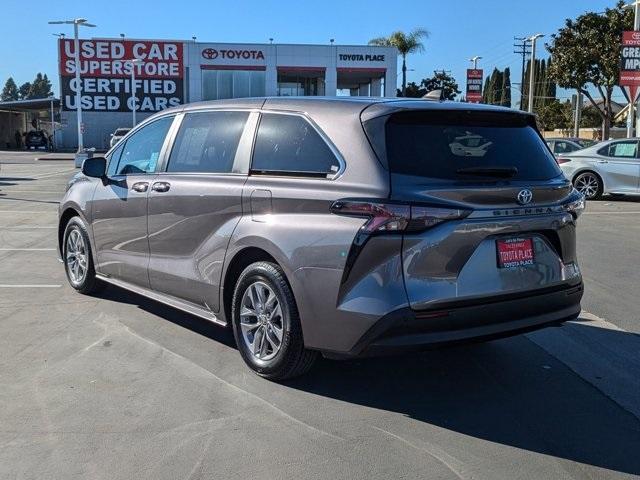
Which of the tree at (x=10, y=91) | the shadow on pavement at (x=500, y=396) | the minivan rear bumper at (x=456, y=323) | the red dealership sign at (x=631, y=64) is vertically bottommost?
the shadow on pavement at (x=500, y=396)

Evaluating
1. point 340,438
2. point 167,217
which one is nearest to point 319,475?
point 340,438

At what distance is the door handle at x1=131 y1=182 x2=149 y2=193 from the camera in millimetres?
5621

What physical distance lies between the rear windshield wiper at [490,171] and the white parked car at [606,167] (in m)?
12.7

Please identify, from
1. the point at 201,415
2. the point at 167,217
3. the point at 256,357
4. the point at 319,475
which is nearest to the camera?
the point at 319,475

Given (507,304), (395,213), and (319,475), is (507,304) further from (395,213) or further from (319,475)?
(319,475)

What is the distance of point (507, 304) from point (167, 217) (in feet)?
9.05

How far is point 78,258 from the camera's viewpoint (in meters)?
6.86

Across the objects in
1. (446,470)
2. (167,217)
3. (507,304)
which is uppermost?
(167,217)

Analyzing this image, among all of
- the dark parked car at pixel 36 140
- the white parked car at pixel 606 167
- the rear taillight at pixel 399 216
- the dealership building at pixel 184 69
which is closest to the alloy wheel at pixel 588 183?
the white parked car at pixel 606 167

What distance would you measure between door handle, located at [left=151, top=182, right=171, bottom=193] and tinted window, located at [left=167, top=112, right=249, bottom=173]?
139 mm

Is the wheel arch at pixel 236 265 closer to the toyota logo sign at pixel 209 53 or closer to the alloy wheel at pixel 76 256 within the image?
the alloy wheel at pixel 76 256

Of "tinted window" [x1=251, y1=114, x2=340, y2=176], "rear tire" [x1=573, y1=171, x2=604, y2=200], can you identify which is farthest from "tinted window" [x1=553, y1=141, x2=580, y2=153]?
"tinted window" [x1=251, y1=114, x2=340, y2=176]

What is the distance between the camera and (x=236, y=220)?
15.1 ft

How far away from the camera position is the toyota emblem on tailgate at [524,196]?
4.11m
